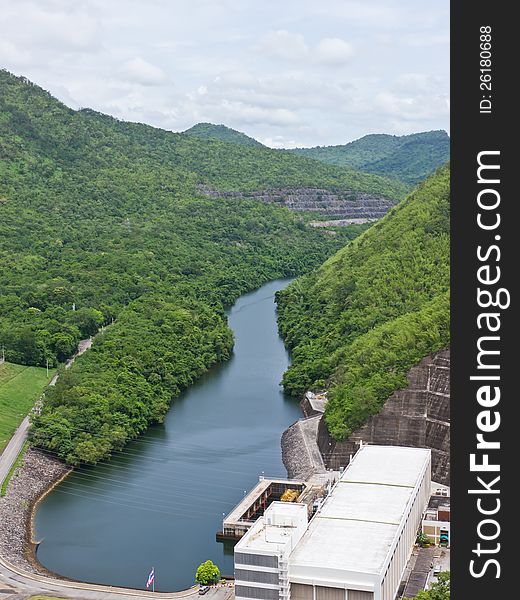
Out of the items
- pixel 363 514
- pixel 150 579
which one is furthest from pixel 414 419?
pixel 150 579

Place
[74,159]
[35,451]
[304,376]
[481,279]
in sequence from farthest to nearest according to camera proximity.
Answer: [74,159] → [304,376] → [35,451] → [481,279]

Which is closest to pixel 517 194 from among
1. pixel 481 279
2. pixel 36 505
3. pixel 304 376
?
pixel 481 279

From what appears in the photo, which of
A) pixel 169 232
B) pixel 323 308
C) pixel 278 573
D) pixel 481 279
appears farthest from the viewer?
pixel 169 232

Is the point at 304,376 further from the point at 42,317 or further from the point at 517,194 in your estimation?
the point at 517,194

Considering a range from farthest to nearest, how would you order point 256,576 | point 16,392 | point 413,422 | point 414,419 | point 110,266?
point 110,266, point 16,392, point 414,419, point 413,422, point 256,576

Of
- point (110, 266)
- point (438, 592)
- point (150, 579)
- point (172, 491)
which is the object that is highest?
point (110, 266)

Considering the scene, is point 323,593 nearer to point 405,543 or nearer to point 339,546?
point 339,546

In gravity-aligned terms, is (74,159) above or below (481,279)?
above

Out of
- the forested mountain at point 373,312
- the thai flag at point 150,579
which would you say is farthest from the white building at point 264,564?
the forested mountain at point 373,312

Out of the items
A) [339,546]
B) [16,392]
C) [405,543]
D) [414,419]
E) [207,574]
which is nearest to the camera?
[339,546]
